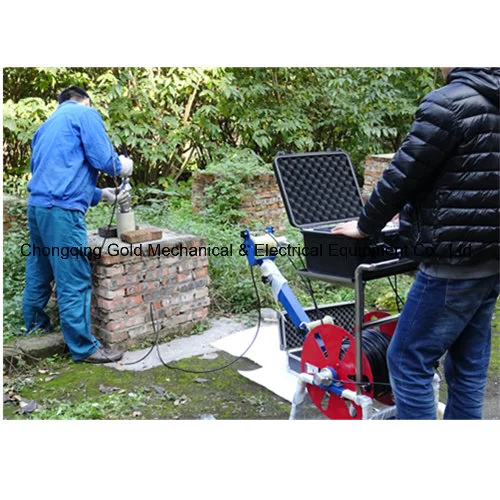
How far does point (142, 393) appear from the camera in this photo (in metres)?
3.45

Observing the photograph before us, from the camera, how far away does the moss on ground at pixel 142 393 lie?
323cm

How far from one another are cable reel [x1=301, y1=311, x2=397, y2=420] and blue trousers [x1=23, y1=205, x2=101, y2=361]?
60.4 inches

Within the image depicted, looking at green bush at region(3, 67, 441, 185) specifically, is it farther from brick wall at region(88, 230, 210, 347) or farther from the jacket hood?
the jacket hood

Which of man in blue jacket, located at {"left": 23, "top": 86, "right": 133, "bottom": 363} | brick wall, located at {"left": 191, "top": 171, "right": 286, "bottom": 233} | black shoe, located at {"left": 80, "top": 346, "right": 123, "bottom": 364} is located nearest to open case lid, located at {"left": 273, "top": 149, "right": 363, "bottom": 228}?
man in blue jacket, located at {"left": 23, "top": 86, "right": 133, "bottom": 363}

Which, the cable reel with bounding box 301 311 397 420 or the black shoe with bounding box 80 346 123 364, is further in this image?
the black shoe with bounding box 80 346 123 364

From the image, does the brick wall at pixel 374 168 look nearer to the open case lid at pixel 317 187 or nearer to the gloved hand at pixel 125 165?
the gloved hand at pixel 125 165

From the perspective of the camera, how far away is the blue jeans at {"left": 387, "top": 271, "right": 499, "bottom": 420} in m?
2.15

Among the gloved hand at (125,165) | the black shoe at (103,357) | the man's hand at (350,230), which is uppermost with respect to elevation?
the gloved hand at (125,165)

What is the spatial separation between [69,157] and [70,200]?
0.85 feet

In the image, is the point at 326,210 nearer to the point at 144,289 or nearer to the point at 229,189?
the point at 144,289

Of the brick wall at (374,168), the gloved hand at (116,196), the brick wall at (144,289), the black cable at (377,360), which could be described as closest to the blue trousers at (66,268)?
the brick wall at (144,289)

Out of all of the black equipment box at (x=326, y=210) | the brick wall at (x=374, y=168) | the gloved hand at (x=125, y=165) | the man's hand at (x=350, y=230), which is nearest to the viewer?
the man's hand at (x=350, y=230)

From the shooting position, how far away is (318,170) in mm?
3047

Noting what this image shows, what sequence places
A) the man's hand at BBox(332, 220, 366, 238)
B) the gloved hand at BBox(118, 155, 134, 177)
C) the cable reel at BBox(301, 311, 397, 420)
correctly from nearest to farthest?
the man's hand at BBox(332, 220, 366, 238), the cable reel at BBox(301, 311, 397, 420), the gloved hand at BBox(118, 155, 134, 177)
